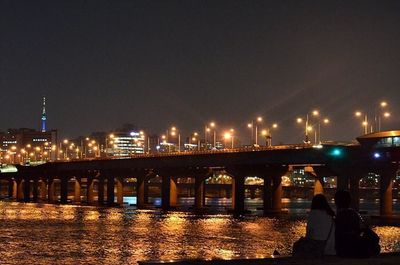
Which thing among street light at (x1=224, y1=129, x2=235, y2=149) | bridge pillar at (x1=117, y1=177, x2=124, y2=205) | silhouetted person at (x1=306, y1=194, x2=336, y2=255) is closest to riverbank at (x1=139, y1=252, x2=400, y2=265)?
silhouetted person at (x1=306, y1=194, x2=336, y2=255)

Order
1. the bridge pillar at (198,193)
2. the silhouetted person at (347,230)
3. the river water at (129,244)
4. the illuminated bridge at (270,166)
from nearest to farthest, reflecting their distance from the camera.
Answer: the silhouetted person at (347,230)
the river water at (129,244)
the illuminated bridge at (270,166)
the bridge pillar at (198,193)

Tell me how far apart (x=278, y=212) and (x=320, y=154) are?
1733cm

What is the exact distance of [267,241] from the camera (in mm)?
49562

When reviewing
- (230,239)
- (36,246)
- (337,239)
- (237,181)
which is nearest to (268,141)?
(237,181)

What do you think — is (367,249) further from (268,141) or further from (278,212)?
(268,141)

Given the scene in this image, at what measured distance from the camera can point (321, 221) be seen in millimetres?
19641

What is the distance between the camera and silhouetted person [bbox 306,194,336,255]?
768 inches

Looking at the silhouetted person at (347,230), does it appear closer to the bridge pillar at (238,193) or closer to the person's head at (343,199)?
the person's head at (343,199)

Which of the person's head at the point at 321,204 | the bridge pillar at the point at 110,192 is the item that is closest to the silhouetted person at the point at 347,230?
the person's head at the point at 321,204

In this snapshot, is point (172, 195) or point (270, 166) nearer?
point (270, 166)

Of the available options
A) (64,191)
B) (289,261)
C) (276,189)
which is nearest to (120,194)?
(64,191)

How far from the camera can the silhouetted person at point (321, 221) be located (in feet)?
64.0

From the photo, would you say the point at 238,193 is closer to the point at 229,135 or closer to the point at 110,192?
the point at 229,135

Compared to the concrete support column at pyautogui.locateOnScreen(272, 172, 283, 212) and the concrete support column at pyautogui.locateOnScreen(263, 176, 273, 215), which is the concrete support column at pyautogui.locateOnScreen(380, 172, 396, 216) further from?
the concrete support column at pyautogui.locateOnScreen(263, 176, 273, 215)
